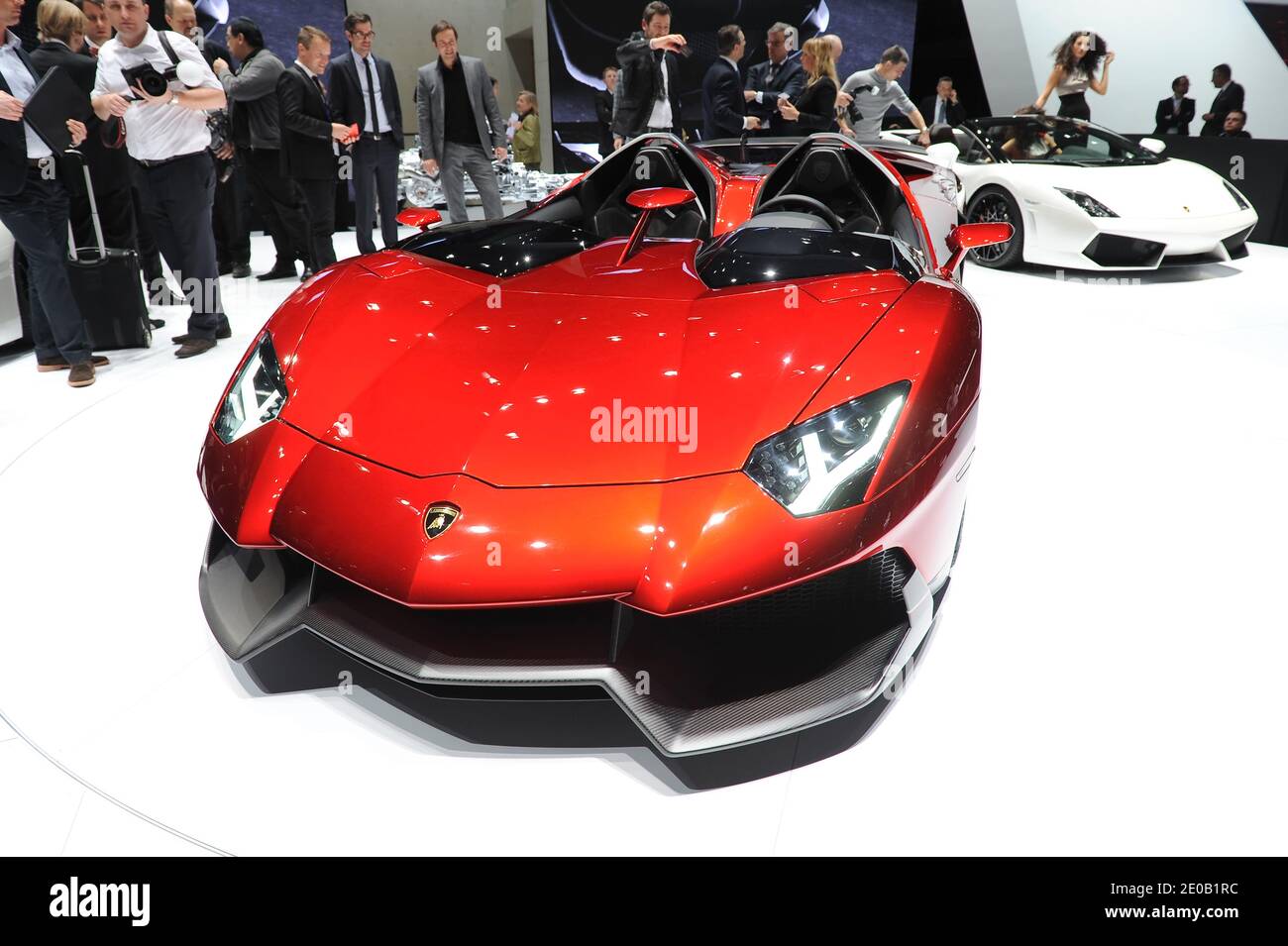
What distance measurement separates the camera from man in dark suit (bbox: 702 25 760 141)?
5312 millimetres

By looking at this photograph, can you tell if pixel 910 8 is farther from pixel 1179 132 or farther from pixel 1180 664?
pixel 1180 664

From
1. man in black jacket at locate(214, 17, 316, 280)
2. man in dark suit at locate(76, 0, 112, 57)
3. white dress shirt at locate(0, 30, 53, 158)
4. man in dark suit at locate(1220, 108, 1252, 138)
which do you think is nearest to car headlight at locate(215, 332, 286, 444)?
white dress shirt at locate(0, 30, 53, 158)

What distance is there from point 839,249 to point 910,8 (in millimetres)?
12517

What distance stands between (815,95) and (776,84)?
61 centimetres

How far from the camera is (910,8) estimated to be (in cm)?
1241

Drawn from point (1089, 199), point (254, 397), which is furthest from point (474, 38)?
point (254, 397)

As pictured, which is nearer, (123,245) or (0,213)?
(0,213)

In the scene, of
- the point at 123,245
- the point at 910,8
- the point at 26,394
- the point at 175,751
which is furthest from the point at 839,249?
the point at 910,8

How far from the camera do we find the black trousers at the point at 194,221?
3.72m

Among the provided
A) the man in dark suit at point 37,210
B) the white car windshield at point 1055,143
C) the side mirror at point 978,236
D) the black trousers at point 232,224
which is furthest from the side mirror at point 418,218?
the white car windshield at point 1055,143

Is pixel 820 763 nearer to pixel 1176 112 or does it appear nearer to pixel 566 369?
pixel 566 369

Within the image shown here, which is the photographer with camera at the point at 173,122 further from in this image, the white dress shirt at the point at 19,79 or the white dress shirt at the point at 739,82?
the white dress shirt at the point at 739,82

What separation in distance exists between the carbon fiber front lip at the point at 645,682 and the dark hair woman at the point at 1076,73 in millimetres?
6823

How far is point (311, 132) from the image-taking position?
A: 4.96 meters
